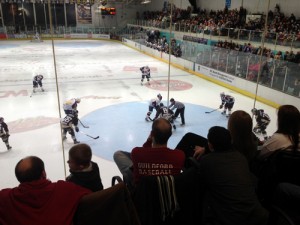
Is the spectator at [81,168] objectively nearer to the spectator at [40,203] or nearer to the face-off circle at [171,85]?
the spectator at [40,203]

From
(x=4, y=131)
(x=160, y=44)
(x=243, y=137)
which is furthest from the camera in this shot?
(x=160, y=44)

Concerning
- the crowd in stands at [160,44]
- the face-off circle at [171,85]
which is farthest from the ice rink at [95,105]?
the crowd in stands at [160,44]

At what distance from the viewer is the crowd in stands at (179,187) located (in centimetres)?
158

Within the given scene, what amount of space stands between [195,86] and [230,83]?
130cm

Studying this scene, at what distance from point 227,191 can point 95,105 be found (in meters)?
7.34

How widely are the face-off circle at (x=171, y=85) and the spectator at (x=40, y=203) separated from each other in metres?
9.36

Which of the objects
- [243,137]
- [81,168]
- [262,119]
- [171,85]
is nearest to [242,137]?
[243,137]

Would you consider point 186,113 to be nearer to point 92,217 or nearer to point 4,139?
point 4,139

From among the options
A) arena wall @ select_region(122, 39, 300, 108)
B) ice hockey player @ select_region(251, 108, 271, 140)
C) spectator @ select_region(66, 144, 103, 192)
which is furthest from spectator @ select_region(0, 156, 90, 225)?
ice hockey player @ select_region(251, 108, 271, 140)

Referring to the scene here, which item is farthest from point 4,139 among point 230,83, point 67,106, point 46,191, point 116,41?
point 116,41

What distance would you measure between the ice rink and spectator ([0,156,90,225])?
169 cm

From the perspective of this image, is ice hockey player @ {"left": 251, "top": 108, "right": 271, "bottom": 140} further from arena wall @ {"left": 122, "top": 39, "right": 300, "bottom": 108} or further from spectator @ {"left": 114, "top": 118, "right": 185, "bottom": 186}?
spectator @ {"left": 114, "top": 118, "right": 185, "bottom": 186}

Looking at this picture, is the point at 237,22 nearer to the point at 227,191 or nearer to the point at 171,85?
the point at 171,85

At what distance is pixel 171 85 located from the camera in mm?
11516
